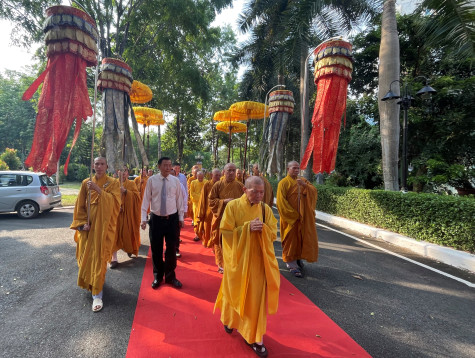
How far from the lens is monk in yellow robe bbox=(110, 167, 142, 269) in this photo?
4.77 meters

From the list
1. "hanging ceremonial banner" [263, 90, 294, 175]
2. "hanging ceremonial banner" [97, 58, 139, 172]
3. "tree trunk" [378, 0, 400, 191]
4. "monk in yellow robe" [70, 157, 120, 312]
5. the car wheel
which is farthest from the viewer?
the car wheel

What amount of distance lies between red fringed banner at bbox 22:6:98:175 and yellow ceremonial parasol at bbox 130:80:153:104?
8.10 feet

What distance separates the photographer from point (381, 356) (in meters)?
2.38

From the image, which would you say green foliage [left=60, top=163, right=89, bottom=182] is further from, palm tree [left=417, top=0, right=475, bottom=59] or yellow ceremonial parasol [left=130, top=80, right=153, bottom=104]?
palm tree [left=417, top=0, right=475, bottom=59]

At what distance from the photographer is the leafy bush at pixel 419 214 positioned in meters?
4.86

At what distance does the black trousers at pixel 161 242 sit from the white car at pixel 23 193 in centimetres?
679

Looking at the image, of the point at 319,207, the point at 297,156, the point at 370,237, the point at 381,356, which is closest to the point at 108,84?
the point at 381,356

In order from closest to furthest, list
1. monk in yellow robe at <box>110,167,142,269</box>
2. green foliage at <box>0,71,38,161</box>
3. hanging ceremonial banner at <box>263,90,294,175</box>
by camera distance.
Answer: monk in yellow robe at <box>110,167,142,269</box> < hanging ceremonial banner at <box>263,90,294,175</box> < green foliage at <box>0,71,38,161</box>

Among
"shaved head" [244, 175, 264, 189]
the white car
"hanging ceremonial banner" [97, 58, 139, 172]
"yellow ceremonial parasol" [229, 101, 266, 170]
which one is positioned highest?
"yellow ceremonial parasol" [229, 101, 266, 170]

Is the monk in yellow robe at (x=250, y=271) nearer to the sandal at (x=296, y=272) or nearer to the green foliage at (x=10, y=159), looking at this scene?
the sandal at (x=296, y=272)

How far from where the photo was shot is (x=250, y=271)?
94.3 inches

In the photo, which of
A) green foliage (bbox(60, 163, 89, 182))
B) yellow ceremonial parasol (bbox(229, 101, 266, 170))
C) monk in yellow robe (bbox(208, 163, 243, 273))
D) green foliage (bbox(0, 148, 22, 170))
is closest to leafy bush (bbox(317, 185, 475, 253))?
yellow ceremonial parasol (bbox(229, 101, 266, 170))

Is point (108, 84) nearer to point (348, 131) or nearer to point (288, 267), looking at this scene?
point (288, 267)

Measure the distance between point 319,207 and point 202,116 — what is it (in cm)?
1856
